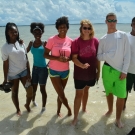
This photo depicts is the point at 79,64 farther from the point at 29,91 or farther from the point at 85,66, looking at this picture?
the point at 29,91

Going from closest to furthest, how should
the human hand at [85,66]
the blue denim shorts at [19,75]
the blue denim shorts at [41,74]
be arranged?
the human hand at [85,66], the blue denim shorts at [19,75], the blue denim shorts at [41,74]

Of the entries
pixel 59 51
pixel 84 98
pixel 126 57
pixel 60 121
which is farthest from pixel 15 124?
pixel 126 57

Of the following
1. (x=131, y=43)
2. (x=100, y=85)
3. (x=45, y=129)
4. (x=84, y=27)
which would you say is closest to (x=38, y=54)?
(x=84, y=27)

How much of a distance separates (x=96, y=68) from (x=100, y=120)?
4.08 feet

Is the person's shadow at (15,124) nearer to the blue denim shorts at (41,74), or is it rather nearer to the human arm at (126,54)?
the blue denim shorts at (41,74)

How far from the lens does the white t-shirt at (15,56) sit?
4.20m

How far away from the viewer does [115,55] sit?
3934 millimetres

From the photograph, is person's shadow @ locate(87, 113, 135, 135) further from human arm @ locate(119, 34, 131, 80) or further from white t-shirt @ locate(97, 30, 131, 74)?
white t-shirt @ locate(97, 30, 131, 74)

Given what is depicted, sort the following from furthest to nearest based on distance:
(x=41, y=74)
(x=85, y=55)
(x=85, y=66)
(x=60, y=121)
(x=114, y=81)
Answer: (x=41, y=74) → (x=60, y=121) → (x=114, y=81) → (x=85, y=55) → (x=85, y=66)

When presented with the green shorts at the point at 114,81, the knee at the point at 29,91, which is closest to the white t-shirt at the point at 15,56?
the knee at the point at 29,91

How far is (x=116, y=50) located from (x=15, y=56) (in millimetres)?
2072

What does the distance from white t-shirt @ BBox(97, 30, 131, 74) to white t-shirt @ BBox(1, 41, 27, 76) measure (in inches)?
65.7

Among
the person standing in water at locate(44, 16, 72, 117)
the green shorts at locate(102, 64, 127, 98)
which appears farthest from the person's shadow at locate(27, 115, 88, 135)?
the green shorts at locate(102, 64, 127, 98)

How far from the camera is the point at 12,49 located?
421 cm
